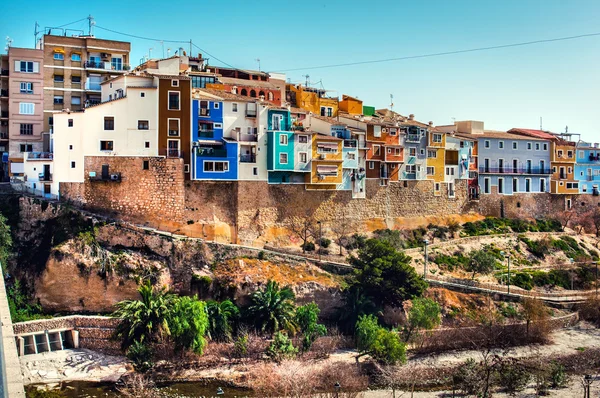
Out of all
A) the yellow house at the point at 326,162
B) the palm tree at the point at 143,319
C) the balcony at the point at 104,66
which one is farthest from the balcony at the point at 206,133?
the palm tree at the point at 143,319

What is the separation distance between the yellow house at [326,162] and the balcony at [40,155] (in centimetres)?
1704

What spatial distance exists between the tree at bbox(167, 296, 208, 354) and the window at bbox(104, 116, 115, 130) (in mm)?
12686

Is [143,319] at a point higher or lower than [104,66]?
lower

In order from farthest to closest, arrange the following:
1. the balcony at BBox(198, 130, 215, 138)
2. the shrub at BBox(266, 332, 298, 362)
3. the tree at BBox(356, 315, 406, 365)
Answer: the balcony at BBox(198, 130, 215, 138)
the tree at BBox(356, 315, 406, 365)
the shrub at BBox(266, 332, 298, 362)

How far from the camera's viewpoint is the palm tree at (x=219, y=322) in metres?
36.4

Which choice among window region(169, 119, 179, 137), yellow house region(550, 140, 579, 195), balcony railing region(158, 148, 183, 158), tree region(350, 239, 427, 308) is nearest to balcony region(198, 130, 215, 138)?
window region(169, 119, 179, 137)

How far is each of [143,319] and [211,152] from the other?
13.0 metres

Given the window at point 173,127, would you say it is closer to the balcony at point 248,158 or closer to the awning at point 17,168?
the balcony at point 248,158

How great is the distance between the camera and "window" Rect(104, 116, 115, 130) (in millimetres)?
41500

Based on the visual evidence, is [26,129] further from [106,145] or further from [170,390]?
[170,390]

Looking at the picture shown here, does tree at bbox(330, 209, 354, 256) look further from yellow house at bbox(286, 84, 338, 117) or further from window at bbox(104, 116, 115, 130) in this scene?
window at bbox(104, 116, 115, 130)

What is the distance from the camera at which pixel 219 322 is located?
3662cm

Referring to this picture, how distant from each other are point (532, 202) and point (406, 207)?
15.9 metres

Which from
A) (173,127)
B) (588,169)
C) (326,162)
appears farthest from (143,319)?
(588,169)
